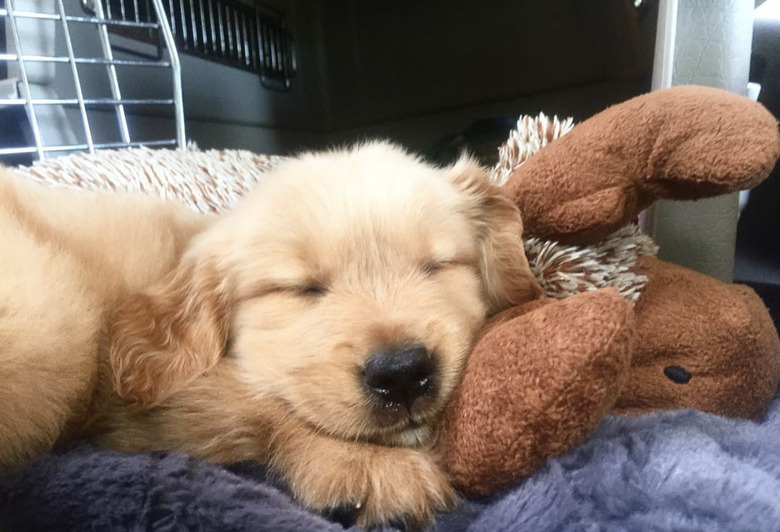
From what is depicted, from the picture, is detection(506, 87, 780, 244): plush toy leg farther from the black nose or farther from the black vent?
the black vent

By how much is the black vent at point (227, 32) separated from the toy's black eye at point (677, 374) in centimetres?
185

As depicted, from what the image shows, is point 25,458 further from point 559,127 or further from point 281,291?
point 559,127

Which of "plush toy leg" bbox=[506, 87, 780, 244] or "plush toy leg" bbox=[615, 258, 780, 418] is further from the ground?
"plush toy leg" bbox=[506, 87, 780, 244]

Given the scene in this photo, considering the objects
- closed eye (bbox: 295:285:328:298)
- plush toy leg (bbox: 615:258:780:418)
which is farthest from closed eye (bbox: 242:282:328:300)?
plush toy leg (bbox: 615:258:780:418)

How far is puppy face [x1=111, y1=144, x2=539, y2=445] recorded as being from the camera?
2.53 feet

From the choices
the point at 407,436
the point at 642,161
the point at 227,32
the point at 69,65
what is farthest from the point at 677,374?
the point at 227,32

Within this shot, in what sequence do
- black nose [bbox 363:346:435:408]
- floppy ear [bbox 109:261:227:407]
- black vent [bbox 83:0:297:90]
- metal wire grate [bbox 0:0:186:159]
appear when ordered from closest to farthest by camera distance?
1. black nose [bbox 363:346:435:408]
2. floppy ear [bbox 109:261:227:407]
3. metal wire grate [bbox 0:0:186:159]
4. black vent [bbox 83:0:297:90]

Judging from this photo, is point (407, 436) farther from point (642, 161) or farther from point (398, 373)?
point (642, 161)

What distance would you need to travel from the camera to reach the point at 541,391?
66 centimetres

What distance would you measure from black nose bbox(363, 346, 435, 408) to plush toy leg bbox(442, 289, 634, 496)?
0.06 m

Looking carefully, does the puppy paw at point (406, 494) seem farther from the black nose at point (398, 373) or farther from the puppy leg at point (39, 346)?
the puppy leg at point (39, 346)

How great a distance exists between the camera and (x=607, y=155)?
3.05 ft

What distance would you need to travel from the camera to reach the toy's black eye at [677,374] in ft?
3.01

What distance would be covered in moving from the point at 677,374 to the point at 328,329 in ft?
1.73
